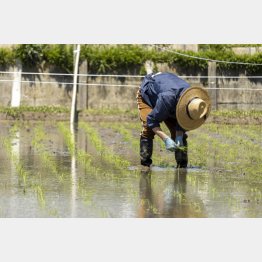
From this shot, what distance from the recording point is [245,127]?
63.0ft

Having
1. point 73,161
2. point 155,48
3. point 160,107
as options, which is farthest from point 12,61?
point 160,107

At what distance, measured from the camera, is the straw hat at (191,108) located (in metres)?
11.0

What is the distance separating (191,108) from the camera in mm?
10969

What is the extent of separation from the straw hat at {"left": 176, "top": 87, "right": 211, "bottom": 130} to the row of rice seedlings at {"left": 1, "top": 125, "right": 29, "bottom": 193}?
2.14 meters

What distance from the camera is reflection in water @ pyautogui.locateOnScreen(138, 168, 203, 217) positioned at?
8367mm

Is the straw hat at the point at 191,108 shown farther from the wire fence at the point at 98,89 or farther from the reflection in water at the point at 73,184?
the wire fence at the point at 98,89

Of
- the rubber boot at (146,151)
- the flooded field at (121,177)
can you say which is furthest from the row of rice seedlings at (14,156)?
the rubber boot at (146,151)

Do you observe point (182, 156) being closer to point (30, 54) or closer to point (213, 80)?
point (213, 80)

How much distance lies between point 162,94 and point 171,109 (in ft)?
0.79

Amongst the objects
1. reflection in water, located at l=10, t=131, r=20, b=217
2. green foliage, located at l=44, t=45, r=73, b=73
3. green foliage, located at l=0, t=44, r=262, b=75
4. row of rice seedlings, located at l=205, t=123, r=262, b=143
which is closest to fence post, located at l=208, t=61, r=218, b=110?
green foliage, located at l=0, t=44, r=262, b=75

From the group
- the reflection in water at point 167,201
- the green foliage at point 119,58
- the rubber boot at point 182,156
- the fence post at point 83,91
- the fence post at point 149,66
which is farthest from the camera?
the fence post at point 149,66

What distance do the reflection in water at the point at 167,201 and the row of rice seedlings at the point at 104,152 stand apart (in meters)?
1.40

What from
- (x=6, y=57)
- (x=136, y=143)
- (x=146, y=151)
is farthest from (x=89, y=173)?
(x=6, y=57)

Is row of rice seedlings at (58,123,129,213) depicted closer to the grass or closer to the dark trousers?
the dark trousers
